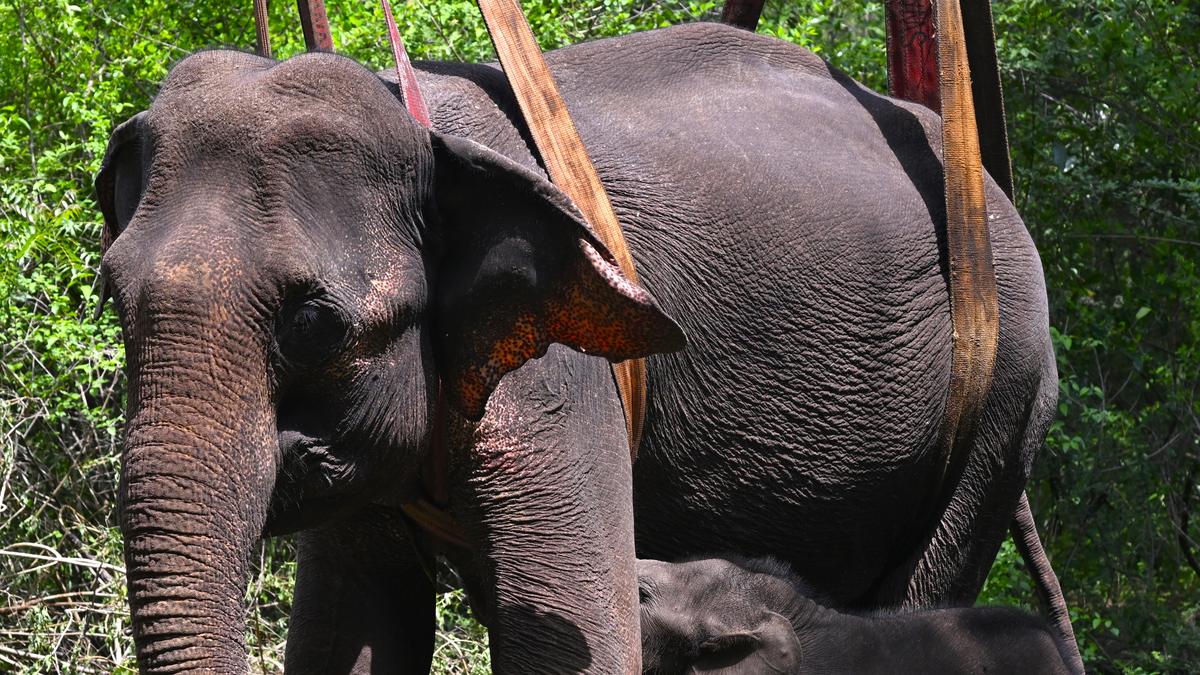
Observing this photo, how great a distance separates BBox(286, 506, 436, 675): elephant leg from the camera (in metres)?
3.32

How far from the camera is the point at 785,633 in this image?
12.8 ft

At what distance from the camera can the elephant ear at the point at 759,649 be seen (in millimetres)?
3904

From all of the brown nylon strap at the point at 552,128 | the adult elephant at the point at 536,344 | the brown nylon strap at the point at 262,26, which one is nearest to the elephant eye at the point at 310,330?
the adult elephant at the point at 536,344

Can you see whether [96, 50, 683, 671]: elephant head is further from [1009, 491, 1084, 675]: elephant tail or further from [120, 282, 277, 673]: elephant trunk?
[1009, 491, 1084, 675]: elephant tail

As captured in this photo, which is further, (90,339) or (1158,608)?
(1158,608)

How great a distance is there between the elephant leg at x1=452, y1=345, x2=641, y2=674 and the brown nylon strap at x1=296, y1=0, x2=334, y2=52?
0.96 m

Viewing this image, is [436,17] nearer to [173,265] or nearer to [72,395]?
[72,395]

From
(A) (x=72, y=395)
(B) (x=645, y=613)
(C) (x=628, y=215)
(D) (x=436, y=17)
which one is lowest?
(A) (x=72, y=395)

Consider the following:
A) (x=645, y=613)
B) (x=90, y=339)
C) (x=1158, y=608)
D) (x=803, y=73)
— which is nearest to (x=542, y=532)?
(x=645, y=613)

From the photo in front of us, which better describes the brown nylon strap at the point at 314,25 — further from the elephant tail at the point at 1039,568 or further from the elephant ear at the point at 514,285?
the elephant tail at the point at 1039,568

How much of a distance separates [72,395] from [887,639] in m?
2.87

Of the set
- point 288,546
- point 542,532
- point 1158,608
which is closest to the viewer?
point 542,532

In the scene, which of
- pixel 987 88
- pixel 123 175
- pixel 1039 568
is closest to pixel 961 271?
pixel 987 88

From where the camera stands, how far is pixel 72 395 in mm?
5621
